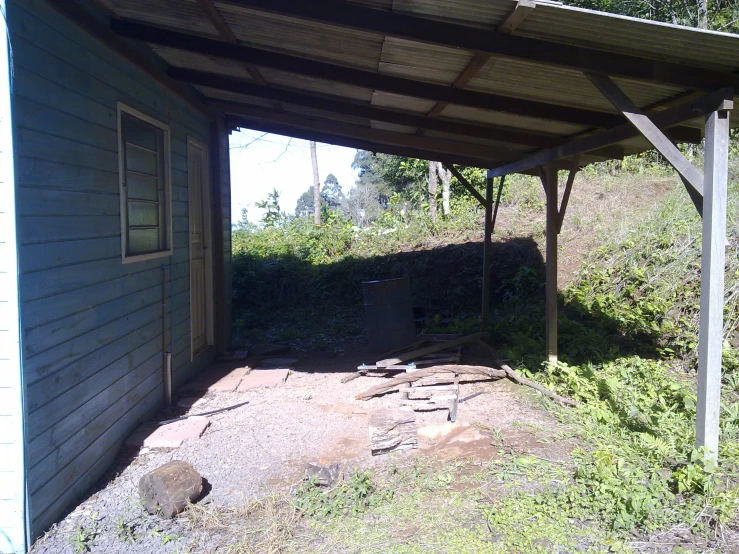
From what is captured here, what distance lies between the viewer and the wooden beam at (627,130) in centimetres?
373

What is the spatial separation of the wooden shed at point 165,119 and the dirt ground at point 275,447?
236 mm

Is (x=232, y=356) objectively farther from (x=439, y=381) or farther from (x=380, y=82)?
(x=380, y=82)

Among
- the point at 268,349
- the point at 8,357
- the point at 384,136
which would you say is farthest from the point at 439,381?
the point at 8,357

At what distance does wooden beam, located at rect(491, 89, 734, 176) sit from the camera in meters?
3.73

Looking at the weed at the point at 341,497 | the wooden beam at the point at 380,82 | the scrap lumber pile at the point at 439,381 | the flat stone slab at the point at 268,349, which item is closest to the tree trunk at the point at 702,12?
the wooden beam at the point at 380,82

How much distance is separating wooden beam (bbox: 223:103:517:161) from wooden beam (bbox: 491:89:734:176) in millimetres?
400

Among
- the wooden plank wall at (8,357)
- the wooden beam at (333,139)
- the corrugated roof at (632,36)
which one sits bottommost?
the wooden plank wall at (8,357)

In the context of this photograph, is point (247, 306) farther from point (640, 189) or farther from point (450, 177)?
point (640, 189)

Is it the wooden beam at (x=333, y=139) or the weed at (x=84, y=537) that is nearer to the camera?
the weed at (x=84, y=537)

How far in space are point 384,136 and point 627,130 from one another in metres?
3.26

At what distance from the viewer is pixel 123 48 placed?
4461 millimetres

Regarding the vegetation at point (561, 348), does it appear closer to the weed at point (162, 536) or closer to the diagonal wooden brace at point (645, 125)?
the weed at point (162, 536)

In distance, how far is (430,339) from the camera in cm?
811

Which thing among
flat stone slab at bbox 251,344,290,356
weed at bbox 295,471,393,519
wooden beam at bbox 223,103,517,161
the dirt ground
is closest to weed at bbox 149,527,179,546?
the dirt ground
